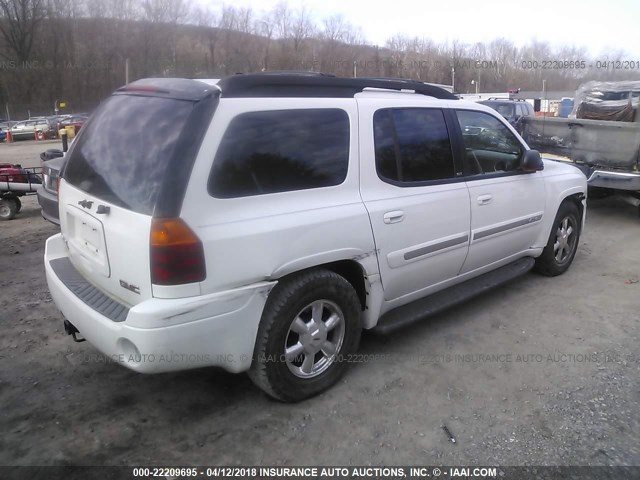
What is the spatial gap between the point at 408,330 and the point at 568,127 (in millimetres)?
5641

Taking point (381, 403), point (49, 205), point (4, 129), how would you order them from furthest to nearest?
point (4, 129), point (49, 205), point (381, 403)

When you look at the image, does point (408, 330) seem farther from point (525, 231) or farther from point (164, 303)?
point (164, 303)

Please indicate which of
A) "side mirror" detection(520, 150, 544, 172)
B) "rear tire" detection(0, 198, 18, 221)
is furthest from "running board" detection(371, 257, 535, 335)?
"rear tire" detection(0, 198, 18, 221)

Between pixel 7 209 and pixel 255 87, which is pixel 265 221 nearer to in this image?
pixel 255 87

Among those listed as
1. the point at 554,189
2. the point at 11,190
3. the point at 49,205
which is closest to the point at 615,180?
the point at 554,189

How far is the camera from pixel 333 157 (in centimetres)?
306

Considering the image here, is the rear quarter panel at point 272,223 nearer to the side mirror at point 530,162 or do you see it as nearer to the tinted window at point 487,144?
the tinted window at point 487,144

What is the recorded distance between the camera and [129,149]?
2.74 metres

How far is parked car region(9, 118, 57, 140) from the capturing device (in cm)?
3484

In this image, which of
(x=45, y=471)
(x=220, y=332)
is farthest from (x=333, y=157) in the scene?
(x=45, y=471)

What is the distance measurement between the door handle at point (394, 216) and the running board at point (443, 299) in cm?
70

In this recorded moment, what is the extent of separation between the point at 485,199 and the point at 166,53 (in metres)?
70.7

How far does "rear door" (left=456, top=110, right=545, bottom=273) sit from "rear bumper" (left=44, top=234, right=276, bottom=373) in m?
2.02

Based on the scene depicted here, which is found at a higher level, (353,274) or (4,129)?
(4,129)
